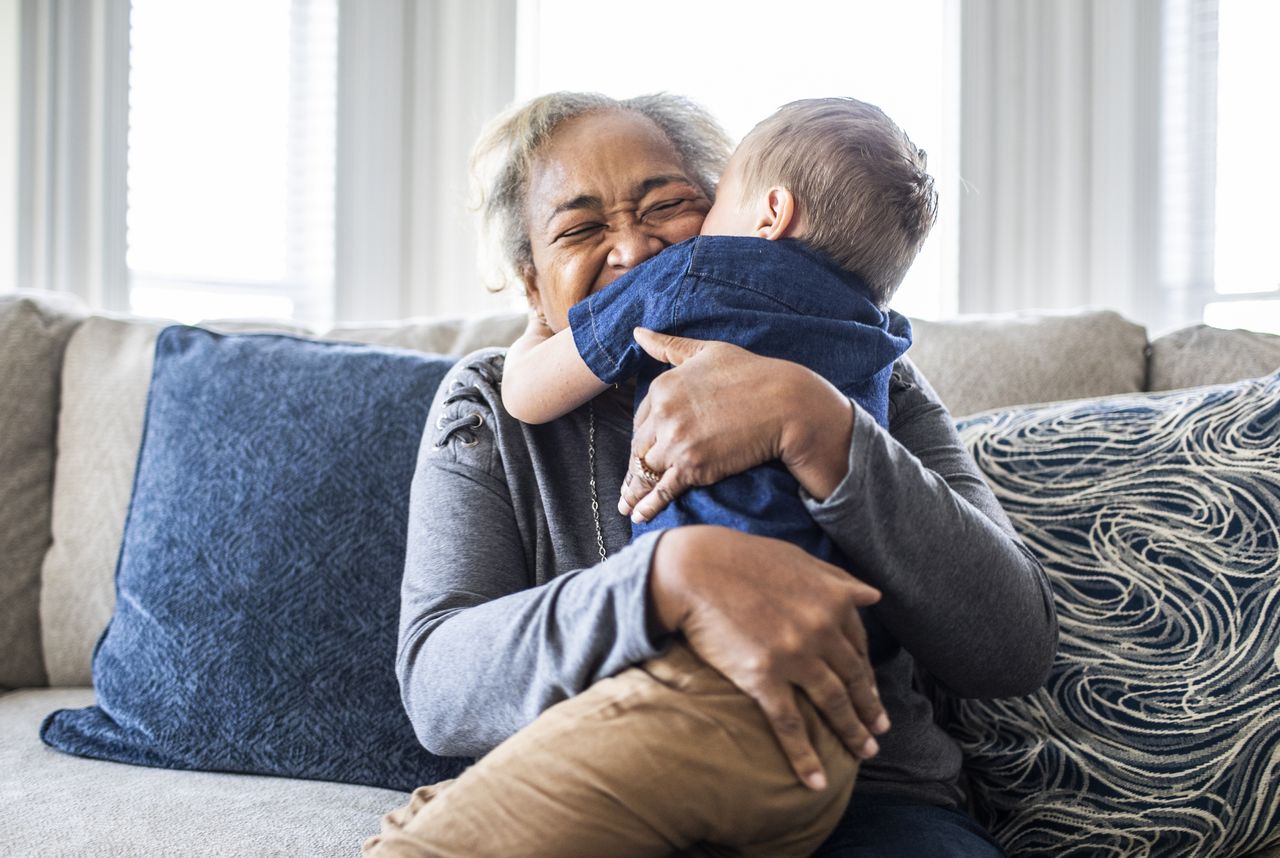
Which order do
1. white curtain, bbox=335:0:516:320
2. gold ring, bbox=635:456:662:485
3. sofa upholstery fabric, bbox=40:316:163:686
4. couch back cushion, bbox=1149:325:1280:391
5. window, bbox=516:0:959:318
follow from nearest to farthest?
gold ring, bbox=635:456:662:485 → couch back cushion, bbox=1149:325:1280:391 → sofa upholstery fabric, bbox=40:316:163:686 → window, bbox=516:0:959:318 → white curtain, bbox=335:0:516:320

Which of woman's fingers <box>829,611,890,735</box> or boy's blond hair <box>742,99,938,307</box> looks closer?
woman's fingers <box>829,611,890,735</box>

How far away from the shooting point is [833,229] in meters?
1.12

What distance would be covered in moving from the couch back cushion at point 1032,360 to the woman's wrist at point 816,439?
748 millimetres

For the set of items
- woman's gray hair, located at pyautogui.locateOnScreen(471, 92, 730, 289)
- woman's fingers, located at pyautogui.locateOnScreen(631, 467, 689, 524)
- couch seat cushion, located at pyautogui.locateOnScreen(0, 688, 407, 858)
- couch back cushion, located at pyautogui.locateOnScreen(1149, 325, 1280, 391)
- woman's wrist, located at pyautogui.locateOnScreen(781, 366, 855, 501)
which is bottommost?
couch seat cushion, located at pyautogui.locateOnScreen(0, 688, 407, 858)

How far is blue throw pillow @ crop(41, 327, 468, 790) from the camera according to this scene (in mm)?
1380

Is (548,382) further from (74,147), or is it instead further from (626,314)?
(74,147)

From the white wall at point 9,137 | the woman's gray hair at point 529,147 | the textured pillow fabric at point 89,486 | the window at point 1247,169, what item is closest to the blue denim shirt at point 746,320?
the woman's gray hair at point 529,147

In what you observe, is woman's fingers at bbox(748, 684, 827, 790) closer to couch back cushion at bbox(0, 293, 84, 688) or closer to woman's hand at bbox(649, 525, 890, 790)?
woman's hand at bbox(649, 525, 890, 790)

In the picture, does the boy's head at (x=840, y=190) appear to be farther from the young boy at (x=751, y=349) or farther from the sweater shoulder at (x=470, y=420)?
the sweater shoulder at (x=470, y=420)

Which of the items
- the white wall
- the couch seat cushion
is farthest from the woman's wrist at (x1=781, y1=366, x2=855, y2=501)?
the white wall

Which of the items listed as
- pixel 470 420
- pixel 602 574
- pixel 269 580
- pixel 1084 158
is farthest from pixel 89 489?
pixel 1084 158

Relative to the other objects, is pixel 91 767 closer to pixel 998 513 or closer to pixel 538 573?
pixel 538 573

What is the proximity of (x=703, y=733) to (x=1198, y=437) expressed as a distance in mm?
799

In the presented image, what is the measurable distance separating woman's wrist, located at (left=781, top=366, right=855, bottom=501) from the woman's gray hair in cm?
49
